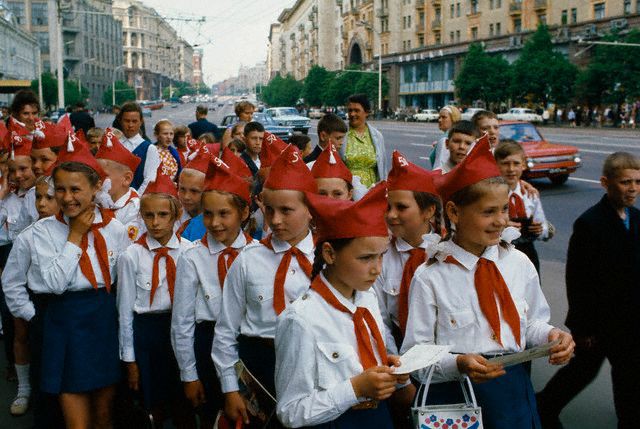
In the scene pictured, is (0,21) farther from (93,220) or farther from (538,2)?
(93,220)

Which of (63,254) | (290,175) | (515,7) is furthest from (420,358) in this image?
(515,7)

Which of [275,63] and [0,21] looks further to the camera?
[275,63]

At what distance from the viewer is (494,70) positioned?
5528cm

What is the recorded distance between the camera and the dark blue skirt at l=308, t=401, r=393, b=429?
2541 millimetres

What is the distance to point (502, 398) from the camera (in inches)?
113

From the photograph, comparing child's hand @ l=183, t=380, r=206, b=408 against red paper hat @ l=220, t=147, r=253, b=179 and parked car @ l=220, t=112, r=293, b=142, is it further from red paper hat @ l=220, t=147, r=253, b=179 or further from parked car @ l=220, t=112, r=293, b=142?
parked car @ l=220, t=112, r=293, b=142

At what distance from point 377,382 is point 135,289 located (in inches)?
78.2

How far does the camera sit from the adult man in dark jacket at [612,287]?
13.1 feet

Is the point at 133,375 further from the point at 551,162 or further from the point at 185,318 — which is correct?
the point at 551,162

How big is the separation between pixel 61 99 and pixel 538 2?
44650mm

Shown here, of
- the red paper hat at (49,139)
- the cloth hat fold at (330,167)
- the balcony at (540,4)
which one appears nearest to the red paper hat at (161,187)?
the cloth hat fold at (330,167)

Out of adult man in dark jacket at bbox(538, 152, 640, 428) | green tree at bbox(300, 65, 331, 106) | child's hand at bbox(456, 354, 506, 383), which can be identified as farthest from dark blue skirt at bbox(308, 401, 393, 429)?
green tree at bbox(300, 65, 331, 106)

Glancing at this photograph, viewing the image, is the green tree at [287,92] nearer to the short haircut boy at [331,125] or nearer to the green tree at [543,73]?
the green tree at [543,73]

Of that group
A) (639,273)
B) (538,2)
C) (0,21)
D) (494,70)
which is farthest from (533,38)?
(639,273)
